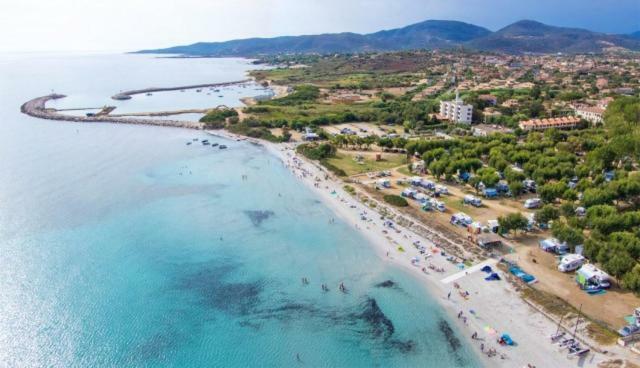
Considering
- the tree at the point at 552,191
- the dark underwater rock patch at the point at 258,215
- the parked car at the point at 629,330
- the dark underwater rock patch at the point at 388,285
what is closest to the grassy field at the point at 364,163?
the dark underwater rock patch at the point at 258,215

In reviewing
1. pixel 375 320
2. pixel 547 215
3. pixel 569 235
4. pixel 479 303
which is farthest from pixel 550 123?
pixel 375 320

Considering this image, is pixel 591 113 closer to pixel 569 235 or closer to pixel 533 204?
pixel 533 204

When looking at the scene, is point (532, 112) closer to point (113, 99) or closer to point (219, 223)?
point (219, 223)

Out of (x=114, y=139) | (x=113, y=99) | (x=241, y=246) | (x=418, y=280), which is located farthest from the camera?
(x=113, y=99)

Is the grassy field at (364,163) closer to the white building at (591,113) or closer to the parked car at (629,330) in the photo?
the parked car at (629,330)

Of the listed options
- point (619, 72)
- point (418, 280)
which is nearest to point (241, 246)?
point (418, 280)

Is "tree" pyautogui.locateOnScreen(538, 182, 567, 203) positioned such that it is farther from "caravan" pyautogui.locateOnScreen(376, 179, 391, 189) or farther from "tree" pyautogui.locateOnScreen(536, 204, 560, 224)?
"caravan" pyautogui.locateOnScreen(376, 179, 391, 189)
